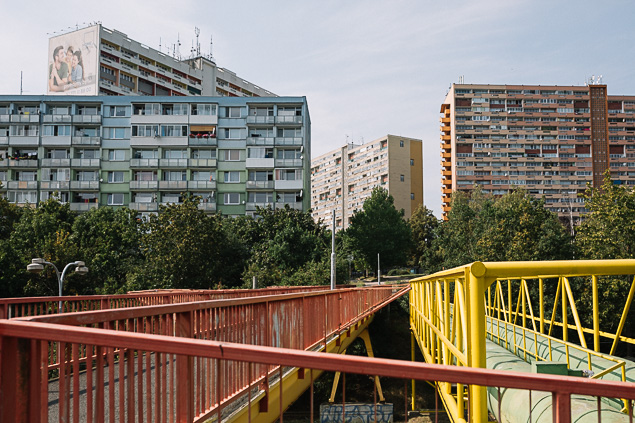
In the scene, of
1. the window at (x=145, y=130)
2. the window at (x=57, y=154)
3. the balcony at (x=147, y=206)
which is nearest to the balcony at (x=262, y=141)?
the window at (x=145, y=130)

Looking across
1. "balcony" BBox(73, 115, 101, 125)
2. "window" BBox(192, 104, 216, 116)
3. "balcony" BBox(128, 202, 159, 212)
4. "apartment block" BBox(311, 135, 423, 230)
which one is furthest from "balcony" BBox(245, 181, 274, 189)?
"apartment block" BBox(311, 135, 423, 230)

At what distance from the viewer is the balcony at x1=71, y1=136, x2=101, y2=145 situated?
2448 inches

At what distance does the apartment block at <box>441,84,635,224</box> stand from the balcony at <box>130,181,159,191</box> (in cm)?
5907

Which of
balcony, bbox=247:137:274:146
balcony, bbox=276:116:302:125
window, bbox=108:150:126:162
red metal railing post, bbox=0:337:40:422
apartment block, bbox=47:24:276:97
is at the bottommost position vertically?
red metal railing post, bbox=0:337:40:422

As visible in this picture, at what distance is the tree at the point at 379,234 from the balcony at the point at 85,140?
30961mm

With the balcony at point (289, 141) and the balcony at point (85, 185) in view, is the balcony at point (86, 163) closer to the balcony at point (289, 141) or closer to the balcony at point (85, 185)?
the balcony at point (85, 185)

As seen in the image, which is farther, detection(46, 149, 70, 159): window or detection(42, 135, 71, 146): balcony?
detection(46, 149, 70, 159): window

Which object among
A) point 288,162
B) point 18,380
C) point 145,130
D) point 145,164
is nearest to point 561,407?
point 18,380

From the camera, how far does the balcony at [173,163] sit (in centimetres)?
6184

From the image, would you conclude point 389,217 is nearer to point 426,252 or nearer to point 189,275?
point 426,252

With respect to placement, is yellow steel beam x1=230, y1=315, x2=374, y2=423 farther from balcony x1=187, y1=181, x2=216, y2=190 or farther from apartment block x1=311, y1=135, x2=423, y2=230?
apartment block x1=311, y1=135, x2=423, y2=230

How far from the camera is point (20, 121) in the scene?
204ft

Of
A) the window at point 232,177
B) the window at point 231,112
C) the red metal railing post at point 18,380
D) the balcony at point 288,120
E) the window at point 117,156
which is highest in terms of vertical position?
the window at point 231,112

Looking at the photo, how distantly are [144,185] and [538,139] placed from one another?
7443 cm
